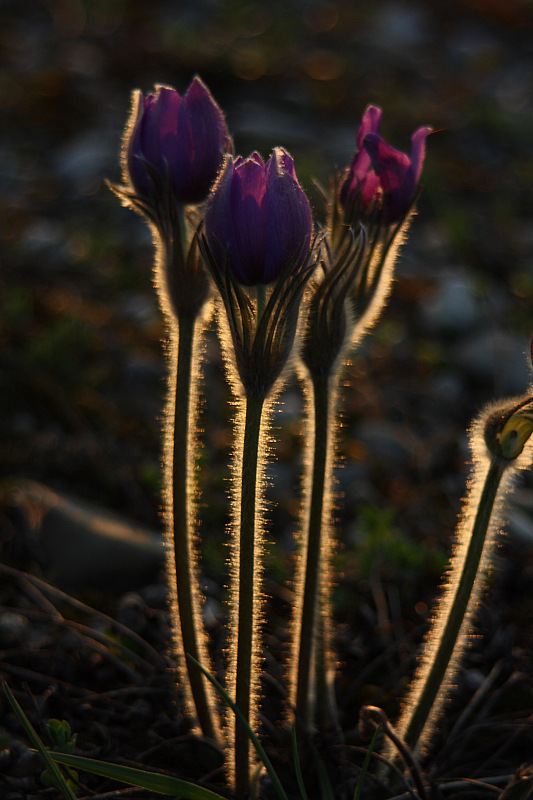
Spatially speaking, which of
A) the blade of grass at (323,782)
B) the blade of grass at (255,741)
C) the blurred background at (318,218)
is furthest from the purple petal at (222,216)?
the blurred background at (318,218)

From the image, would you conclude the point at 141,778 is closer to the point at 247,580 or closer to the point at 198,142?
the point at 247,580

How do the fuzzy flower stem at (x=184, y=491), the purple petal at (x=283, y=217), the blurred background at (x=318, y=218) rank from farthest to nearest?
the blurred background at (x=318, y=218) → the fuzzy flower stem at (x=184, y=491) → the purple petal at (x=283, y=217)

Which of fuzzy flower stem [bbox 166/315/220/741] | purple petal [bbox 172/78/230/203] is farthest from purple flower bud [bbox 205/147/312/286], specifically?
fuzzy flower stem [bbox 166/315/220/741]

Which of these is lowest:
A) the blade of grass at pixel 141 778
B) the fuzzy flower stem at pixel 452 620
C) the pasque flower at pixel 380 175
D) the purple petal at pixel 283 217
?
the blade of grass at pixel 141 778

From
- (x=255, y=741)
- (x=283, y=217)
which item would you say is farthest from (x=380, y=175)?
(x=255, y=741)

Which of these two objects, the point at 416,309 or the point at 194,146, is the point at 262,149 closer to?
the point at 416,309

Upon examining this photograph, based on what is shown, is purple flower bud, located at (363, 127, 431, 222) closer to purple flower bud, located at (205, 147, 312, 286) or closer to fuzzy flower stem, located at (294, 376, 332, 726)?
purple flower bud, located at (205, 147, 312, 286)

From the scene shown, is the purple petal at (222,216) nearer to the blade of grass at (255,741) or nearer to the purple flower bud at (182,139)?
the purple flower bud at (182,139)

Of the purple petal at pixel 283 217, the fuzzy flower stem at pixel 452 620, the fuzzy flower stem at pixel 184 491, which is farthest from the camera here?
the fuzzy flower stem at pixel 184 491
